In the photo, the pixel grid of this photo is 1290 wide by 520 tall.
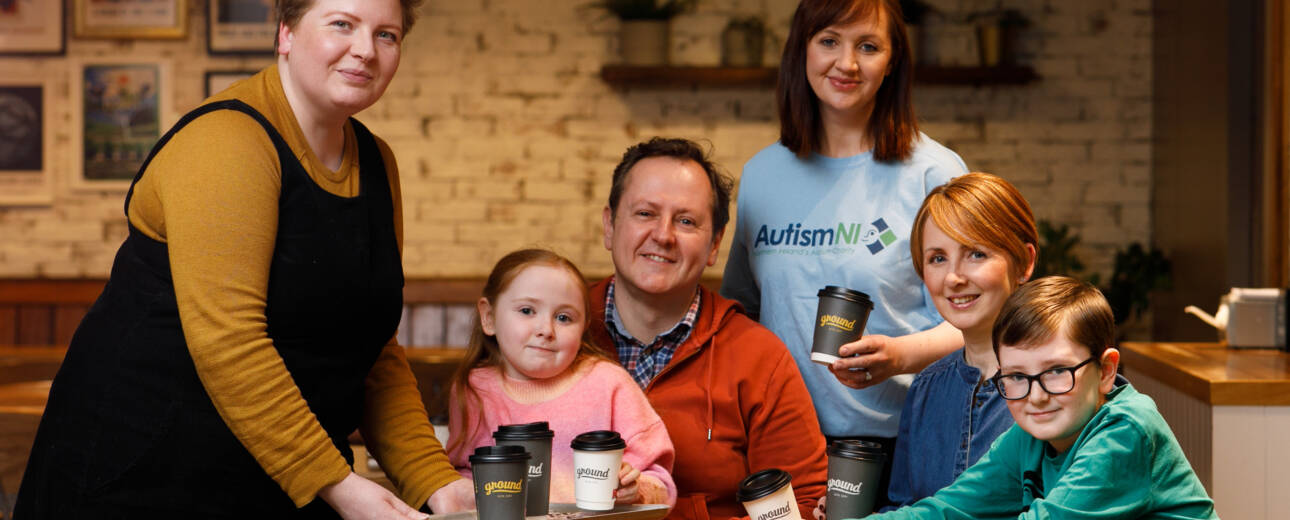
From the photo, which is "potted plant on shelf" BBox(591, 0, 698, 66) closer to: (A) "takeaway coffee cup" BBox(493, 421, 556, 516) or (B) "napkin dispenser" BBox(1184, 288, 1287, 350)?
(B) "napkin dispenser" BBox(1184, 288, 1287, 350)

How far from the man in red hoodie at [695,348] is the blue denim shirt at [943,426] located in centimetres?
18

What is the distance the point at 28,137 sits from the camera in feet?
19.0

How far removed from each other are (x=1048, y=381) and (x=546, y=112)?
454 cm

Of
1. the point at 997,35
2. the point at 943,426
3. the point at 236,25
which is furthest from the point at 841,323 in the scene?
the point at 236,25

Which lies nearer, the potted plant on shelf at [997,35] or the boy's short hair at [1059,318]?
the boy's short hair at [1059,318]

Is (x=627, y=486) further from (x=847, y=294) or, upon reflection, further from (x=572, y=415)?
(x=847, y=294)

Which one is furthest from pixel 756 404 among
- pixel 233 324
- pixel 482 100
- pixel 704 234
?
pixel 482 100

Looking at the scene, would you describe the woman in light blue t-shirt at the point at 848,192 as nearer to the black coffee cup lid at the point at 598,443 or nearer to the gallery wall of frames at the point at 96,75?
the black coffee cup lid at the point at 598,443

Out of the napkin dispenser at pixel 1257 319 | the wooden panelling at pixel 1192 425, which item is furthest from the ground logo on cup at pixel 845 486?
the napkin dispenser at pixel 1257 319

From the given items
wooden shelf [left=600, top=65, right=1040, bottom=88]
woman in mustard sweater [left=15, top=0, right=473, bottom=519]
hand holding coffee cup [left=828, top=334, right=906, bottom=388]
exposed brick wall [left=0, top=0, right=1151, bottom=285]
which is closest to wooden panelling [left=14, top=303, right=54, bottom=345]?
exposed brick wall [left=0, top=0, right=1151, bottom=285]

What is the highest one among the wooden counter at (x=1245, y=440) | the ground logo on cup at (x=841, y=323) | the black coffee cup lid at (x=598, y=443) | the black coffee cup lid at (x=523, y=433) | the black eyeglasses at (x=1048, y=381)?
the ground logo on cup at (x=841, y=323)

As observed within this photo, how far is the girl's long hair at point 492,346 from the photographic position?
6.79 ft

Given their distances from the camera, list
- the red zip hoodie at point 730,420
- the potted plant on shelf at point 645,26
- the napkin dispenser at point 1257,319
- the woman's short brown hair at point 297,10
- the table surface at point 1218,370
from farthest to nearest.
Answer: the potted plant on shelf at point 645,26, the napkin dispenser at point 1257,319, the table surface at point 1218,370, the red zip hoodie at point 730,420, the woman's short brown hair at point 297,10

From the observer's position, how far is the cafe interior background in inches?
228
